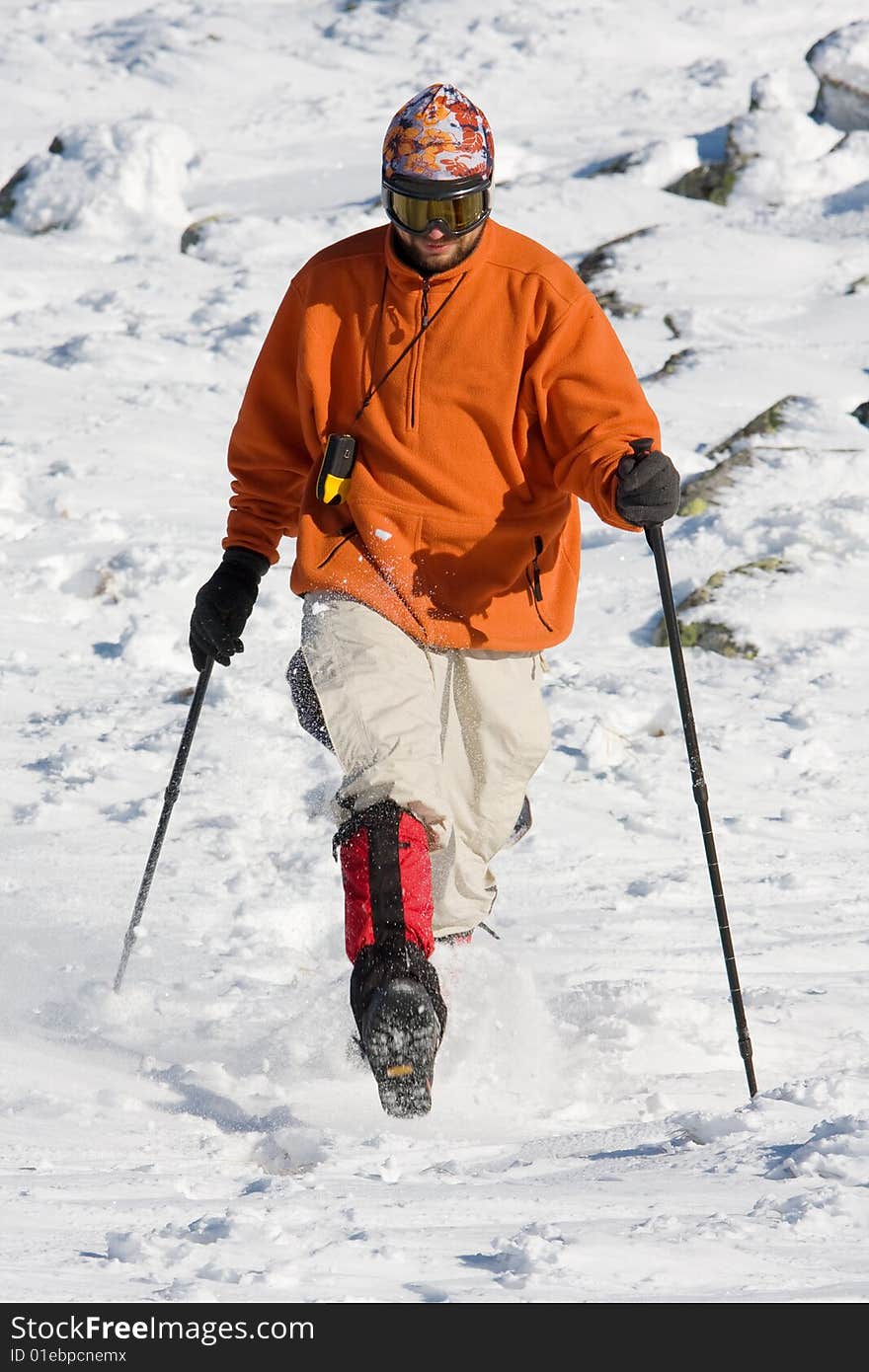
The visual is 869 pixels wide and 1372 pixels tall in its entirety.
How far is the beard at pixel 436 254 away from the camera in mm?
3604

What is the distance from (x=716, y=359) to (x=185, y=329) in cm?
350

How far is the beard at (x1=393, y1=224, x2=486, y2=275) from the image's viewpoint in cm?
360

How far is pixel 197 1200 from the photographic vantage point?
2785 mm

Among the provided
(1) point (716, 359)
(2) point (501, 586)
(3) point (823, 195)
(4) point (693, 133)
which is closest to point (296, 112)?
(4) point (693, 133)

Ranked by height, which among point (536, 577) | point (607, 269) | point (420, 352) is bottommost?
point (607, 269)

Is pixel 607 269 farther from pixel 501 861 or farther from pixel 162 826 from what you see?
pixel 162 826

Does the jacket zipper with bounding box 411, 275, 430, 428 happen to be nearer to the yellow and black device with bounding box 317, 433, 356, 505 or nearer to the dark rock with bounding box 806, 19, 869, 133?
the yellow and black device with bounding box 317, 433, 356, 505

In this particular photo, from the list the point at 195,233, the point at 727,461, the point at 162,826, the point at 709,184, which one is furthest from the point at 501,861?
the point at 709,184

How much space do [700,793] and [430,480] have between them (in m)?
0.97

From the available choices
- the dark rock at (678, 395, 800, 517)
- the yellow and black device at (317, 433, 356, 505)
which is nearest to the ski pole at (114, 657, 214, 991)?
the yellow and black device at (317, 433, 356, 505)

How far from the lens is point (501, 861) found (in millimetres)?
5281

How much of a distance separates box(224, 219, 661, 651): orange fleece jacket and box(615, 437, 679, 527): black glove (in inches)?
2.6

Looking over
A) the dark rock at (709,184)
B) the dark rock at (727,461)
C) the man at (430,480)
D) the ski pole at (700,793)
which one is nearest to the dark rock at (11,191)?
the dark rock at (709,184)
